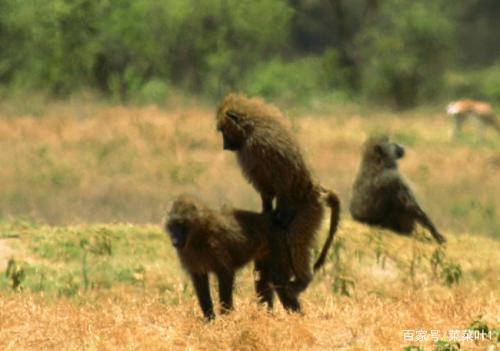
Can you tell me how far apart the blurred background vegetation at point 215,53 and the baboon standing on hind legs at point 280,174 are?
14411mm

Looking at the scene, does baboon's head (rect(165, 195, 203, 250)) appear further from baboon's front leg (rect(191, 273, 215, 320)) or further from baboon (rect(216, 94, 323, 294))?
baboon (rect(216, 94, 323, 294))

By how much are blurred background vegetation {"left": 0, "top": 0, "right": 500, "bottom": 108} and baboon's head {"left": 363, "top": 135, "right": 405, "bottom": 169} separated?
36.2ft

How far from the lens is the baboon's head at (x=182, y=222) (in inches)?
287

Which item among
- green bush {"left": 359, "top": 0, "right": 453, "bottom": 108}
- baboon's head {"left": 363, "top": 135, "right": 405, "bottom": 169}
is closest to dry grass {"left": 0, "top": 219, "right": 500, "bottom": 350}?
baboon's head {"left": 363, "top": 135, "right": 405, "bottom": 169}

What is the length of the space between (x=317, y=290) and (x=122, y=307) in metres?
2.57

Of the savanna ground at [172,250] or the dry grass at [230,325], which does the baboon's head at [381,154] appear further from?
the dry grass at [230,325]

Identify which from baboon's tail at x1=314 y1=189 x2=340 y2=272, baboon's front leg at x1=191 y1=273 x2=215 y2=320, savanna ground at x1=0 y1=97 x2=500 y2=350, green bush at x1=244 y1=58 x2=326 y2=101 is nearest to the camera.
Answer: savanna ground at x1=0 y1=97 x2=500 y2=350

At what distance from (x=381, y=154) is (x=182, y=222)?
5.31m

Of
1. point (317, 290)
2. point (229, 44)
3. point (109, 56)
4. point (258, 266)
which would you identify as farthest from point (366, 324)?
point (229, 44)

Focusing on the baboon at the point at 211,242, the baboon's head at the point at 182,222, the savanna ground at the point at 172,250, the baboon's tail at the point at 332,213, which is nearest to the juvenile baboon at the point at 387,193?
the savanna ground at the point at 172,250

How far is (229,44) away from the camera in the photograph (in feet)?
99.9

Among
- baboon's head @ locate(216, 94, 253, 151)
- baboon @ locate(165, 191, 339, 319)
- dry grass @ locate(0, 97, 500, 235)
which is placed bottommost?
dry grass @ locate(0, 97, 500, 235)

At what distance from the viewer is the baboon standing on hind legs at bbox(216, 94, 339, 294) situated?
7.89m

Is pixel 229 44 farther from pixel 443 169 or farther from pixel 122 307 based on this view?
pixel 122 307
